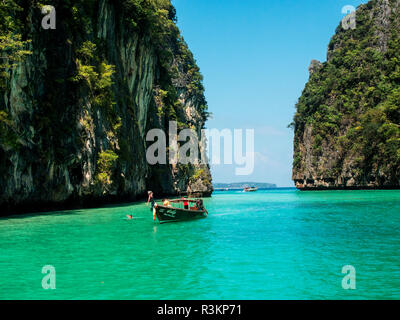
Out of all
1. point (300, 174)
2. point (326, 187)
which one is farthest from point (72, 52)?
point (300, 174)

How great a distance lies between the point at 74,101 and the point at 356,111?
55.5 m

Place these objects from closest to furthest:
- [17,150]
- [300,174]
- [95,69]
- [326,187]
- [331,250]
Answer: [331,250] < [17,150] < [95,69] < [326,187] < [300,174]

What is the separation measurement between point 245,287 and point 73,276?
3872 mm

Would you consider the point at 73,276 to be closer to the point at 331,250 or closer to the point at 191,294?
the point at 191,294

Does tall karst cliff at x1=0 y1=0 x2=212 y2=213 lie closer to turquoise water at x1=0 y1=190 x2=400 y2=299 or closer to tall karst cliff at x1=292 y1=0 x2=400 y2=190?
turquoise water at x1=0 y1=190 x2=400 y2=299

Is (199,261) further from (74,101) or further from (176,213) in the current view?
(74,101)

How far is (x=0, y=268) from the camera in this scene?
8984 mm

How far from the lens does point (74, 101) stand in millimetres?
26375

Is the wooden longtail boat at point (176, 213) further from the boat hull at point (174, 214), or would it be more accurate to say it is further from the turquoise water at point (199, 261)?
the turquoise water at point (199, 261)

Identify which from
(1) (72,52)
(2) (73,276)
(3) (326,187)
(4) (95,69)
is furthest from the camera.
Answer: (3) (326,187)

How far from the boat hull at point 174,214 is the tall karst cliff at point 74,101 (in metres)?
8.41

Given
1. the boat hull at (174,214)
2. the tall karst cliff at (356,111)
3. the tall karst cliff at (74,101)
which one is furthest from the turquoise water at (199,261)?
the tall karst cliff at (356,111)

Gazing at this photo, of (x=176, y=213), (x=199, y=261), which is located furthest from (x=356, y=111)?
(x=199, y=261)

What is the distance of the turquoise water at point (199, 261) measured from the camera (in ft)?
24.0
